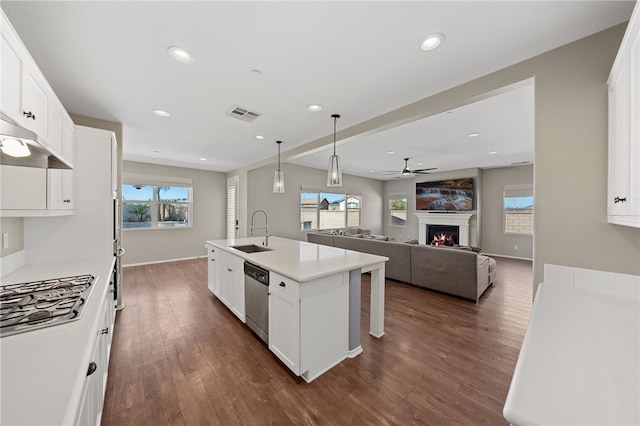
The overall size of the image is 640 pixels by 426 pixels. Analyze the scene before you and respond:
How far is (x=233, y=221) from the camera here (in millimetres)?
7027

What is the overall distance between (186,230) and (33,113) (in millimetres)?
5784

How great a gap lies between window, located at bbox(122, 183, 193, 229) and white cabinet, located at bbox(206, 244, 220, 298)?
3.54 metres

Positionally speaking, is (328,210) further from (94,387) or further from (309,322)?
(94,387)

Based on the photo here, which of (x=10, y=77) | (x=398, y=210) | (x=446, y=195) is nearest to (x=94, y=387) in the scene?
(x=10, y=77)

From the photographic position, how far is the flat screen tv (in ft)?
24.1

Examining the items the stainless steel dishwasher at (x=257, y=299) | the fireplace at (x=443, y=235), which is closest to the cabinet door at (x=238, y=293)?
the stainless steel dishwasher at (x=257, y=299)

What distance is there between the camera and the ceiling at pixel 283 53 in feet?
4.75

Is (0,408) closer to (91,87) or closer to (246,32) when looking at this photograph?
(246,32)

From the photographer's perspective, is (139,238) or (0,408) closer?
(0,408)

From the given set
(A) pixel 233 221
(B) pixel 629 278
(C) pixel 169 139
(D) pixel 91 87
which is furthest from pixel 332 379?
(A) pixel 233 221

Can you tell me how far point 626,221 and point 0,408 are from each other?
8.10 ft

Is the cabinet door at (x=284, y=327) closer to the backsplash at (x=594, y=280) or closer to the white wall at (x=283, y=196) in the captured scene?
the backsplash at (x=594, y=280)

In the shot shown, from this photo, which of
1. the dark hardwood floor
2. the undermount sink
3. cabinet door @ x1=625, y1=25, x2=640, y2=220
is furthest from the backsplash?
the undermount sink

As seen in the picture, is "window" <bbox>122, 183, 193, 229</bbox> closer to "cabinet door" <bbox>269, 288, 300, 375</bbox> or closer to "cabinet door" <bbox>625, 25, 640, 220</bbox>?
"cabinet door" <bbox>269, 288, 300, 375</bbox>
